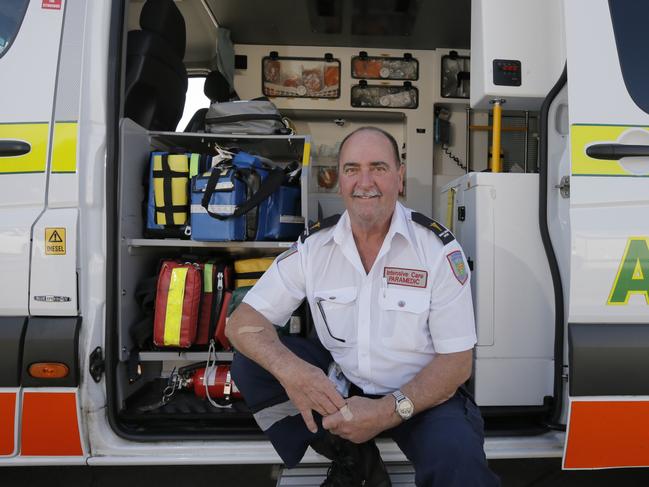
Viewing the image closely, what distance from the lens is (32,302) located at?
1629 mm

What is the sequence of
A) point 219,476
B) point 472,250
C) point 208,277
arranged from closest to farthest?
point 472,250, point 219,476, point 208,277

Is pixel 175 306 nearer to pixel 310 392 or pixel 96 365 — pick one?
pixel 96 365

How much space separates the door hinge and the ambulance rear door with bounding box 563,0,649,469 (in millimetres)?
1770

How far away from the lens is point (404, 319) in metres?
1.54

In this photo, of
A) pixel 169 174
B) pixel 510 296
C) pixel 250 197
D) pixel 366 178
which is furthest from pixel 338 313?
pixel 169 174

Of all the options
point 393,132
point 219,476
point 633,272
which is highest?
point 393,132

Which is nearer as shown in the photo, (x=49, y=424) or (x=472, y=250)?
(x=49, y=424)

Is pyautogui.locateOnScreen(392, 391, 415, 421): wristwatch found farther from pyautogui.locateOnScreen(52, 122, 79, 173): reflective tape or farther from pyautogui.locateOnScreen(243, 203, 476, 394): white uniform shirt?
pyautogui.locateOnScreen(52, 122, 79, 173): reflective tape

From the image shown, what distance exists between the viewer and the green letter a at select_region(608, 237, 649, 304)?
158 cm

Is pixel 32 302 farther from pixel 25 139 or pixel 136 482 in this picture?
pixel 136 482

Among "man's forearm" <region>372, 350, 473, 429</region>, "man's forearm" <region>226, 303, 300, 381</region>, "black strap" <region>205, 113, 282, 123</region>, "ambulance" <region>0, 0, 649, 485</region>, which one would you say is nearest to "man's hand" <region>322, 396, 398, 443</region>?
"man's forearm" <region>372, 350, 473, 429</region>

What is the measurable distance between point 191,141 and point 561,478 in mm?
2619

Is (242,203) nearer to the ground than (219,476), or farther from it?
farther from it

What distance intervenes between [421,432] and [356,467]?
10.5 inches
